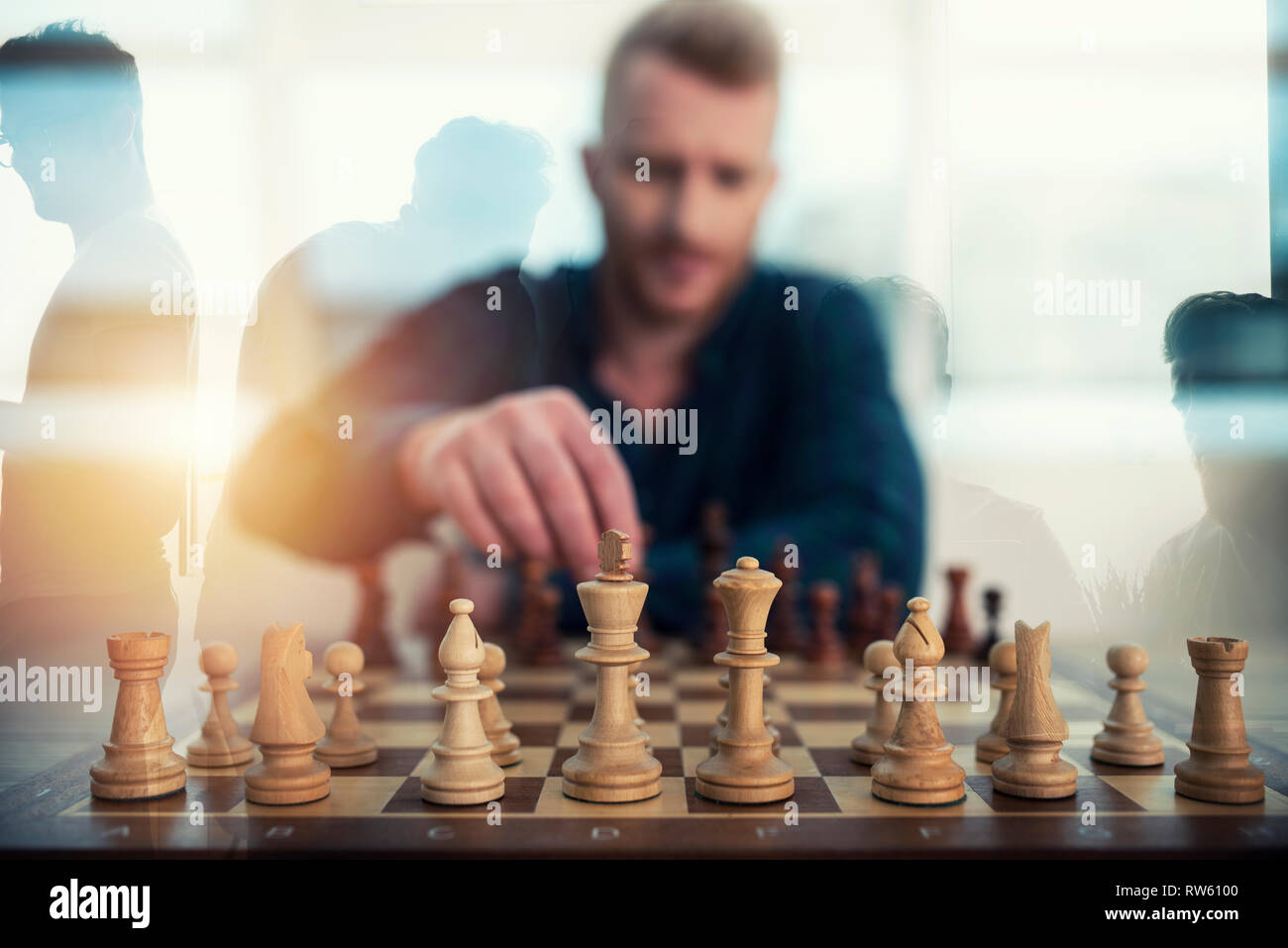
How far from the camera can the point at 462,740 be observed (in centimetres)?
141

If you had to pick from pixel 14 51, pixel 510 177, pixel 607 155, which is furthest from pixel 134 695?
pixel 607 155

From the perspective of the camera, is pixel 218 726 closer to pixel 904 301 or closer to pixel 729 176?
pixel 729 176

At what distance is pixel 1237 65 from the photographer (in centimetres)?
194

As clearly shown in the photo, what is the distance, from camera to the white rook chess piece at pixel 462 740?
1355mm

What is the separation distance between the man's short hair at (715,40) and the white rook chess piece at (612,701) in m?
2.23

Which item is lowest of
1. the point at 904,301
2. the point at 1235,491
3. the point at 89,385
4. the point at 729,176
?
the point at 1235,491

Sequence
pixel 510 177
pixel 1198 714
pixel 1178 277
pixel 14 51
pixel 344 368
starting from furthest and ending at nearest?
1. pixel 344 368
2. pixel 510 177
3. pixel 1178 277
4. pixel 14 51
5. pixel 1198 714

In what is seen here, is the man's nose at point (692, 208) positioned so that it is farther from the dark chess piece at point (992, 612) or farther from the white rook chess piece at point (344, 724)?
the white rook chess piece at point (344, 724)

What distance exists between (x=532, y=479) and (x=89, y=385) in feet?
3.36

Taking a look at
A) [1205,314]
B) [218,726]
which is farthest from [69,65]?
[1205,314]

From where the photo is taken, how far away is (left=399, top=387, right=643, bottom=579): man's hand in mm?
2482

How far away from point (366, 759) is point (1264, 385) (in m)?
1.79

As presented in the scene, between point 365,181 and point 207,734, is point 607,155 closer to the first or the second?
point 365,181
